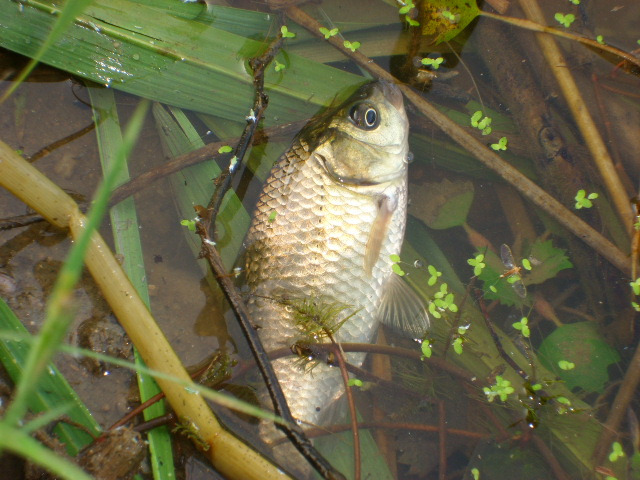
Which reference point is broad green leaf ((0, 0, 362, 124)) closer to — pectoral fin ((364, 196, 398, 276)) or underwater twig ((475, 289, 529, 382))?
pectoral fin ((364, 196, 398, 276))

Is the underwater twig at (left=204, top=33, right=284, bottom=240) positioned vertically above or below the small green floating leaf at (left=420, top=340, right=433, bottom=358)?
above

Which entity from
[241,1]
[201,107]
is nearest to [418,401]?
[201,107]

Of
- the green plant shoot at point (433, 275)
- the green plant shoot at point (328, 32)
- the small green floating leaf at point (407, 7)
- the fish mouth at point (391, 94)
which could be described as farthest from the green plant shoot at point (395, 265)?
the small green floating leaf at point (407, 7)

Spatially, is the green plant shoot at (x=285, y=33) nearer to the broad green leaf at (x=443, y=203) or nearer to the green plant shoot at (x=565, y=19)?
the broad green leaf at (x=443, y=203)

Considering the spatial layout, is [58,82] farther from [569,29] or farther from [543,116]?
[569,29]

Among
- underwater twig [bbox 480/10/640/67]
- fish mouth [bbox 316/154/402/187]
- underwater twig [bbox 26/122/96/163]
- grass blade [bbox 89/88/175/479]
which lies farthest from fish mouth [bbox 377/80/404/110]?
underwater twig [bbox 26/122/96/163]

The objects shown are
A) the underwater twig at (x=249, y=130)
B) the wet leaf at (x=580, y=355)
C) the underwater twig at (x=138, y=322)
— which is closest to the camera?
the underwater twig at (x=138, y=322)

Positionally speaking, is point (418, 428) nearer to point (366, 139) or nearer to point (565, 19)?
point (366, 139)
